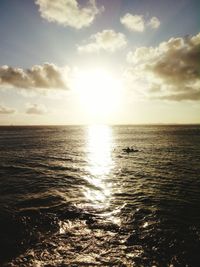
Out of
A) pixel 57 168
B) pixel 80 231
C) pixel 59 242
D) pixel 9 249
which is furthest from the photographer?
pixel 57 168

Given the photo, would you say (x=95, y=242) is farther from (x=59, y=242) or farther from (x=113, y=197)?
(x=113, y=197)

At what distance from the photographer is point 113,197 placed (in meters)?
20.9

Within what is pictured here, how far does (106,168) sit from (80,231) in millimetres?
21807

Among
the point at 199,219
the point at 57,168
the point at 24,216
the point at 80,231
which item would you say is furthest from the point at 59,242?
the point at 57,168

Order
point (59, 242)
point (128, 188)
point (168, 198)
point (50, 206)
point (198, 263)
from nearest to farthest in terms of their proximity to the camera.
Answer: point (198, 263) → point (59, 242) → point (50, 206) → point (168, 198) → point (128, 188)

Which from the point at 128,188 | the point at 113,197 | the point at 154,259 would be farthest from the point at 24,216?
the point at 128,188

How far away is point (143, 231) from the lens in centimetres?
1414

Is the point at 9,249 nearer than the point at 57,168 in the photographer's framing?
Yes

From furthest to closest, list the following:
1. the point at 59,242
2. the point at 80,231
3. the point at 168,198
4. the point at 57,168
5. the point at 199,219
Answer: the point at 57,168
the point at 168,198
the point at 199,219
the point at 80,231
the point at 59,242

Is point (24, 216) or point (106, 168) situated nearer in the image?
point (24, 216)

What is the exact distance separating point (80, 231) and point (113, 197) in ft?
23.8

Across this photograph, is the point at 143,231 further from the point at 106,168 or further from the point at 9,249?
the point at 106,168

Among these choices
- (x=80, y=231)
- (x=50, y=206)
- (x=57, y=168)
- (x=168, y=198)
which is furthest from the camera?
(x=57, y=168)

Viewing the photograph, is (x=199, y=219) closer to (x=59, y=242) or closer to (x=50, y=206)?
(x=59, y=242)
